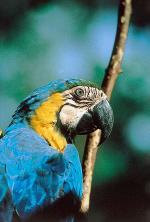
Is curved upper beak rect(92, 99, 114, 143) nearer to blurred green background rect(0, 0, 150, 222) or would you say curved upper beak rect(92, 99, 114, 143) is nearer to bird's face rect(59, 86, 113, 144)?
bird's face rect(59, 86, 113, 144)

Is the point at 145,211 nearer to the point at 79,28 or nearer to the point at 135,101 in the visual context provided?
the point at 135,101

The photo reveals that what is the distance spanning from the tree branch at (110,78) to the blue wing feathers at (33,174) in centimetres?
5

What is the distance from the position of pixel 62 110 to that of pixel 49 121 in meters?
0.04

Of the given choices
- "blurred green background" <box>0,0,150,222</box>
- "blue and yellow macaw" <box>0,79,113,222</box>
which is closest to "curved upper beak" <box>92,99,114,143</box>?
"blue and yellow macaw" <box>0,79,113,222</box>

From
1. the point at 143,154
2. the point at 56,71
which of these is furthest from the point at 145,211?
the point at 56,71

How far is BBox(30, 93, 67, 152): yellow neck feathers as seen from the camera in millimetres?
1269

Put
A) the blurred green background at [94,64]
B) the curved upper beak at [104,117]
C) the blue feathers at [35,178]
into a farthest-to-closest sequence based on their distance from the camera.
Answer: the blurred green background at [94,64] → the curved upper beak at [104,117] → the blue feathers at [35,178]

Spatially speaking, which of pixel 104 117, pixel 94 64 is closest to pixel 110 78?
pixel 104 117

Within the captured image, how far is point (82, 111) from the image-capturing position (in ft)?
4.21

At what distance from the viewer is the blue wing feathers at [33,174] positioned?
3.60 feet

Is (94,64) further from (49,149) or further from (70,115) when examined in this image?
(49,149)

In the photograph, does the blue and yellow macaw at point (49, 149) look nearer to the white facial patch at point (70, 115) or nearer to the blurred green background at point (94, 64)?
the white facial patch at point (70, 115)

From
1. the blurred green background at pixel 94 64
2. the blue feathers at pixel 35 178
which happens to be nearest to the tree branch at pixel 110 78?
the blue feathers at pixel 35 178

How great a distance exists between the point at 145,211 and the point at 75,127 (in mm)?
342
